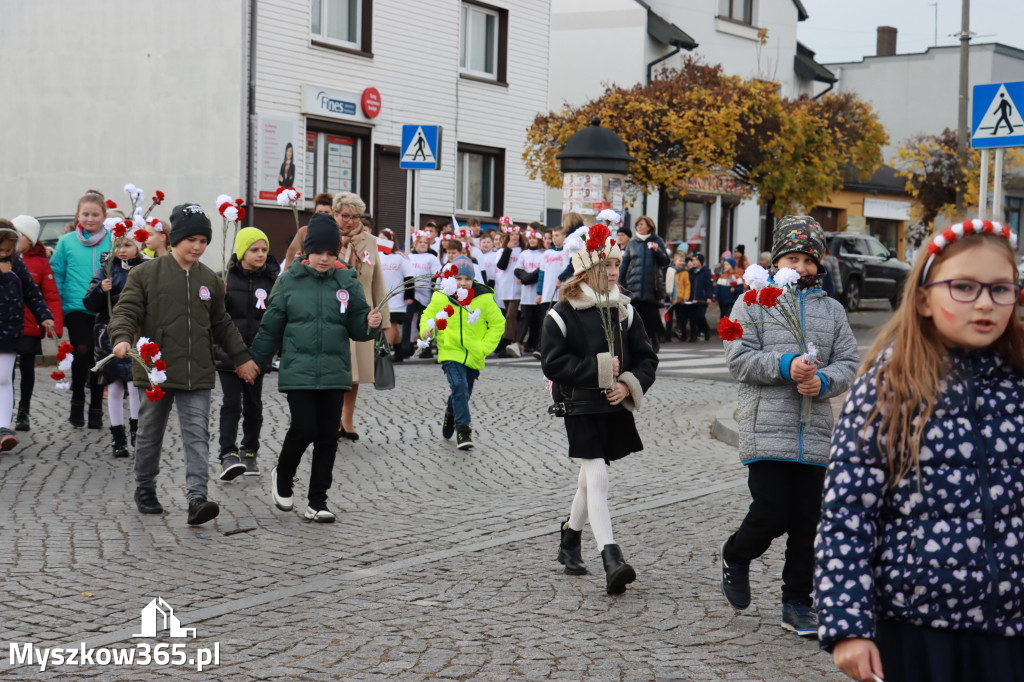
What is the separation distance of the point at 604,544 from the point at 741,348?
124 centimetres

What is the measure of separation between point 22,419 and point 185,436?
12.5 ft

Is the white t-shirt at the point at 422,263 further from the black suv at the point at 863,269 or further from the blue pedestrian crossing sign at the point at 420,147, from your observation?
the black suv at the point at 863,269

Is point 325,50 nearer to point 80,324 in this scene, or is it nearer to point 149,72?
point 149,72

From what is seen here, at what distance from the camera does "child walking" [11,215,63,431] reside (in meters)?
9.98

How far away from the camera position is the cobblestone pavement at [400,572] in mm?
4836

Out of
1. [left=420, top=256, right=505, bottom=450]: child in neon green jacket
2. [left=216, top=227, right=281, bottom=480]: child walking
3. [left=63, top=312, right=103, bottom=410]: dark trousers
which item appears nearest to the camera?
[left=216, top=227, right=281, bottom=480]: child walking

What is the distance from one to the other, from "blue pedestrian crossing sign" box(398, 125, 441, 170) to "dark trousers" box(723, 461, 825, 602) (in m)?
12.7

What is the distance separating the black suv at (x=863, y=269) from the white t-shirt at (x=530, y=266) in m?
13.7

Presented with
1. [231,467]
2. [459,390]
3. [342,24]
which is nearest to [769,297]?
[231,467]

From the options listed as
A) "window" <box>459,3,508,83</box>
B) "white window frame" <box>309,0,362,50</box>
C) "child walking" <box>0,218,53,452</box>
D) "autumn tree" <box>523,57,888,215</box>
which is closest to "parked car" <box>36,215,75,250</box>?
"white window frame" <box>309,0,362,50</box>

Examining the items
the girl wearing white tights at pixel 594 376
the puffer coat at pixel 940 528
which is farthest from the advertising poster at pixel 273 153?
the puffer coat at pixel 940 528

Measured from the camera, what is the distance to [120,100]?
23.8 meters

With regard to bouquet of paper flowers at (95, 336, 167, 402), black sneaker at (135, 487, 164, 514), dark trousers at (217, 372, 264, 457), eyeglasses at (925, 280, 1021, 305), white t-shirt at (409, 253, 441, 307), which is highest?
white t-shirt at (409, 253, 441, 307)

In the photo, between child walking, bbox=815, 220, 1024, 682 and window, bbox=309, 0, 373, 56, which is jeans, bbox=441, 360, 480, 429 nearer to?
child walking, bbox=815, 220, 1024, 682
